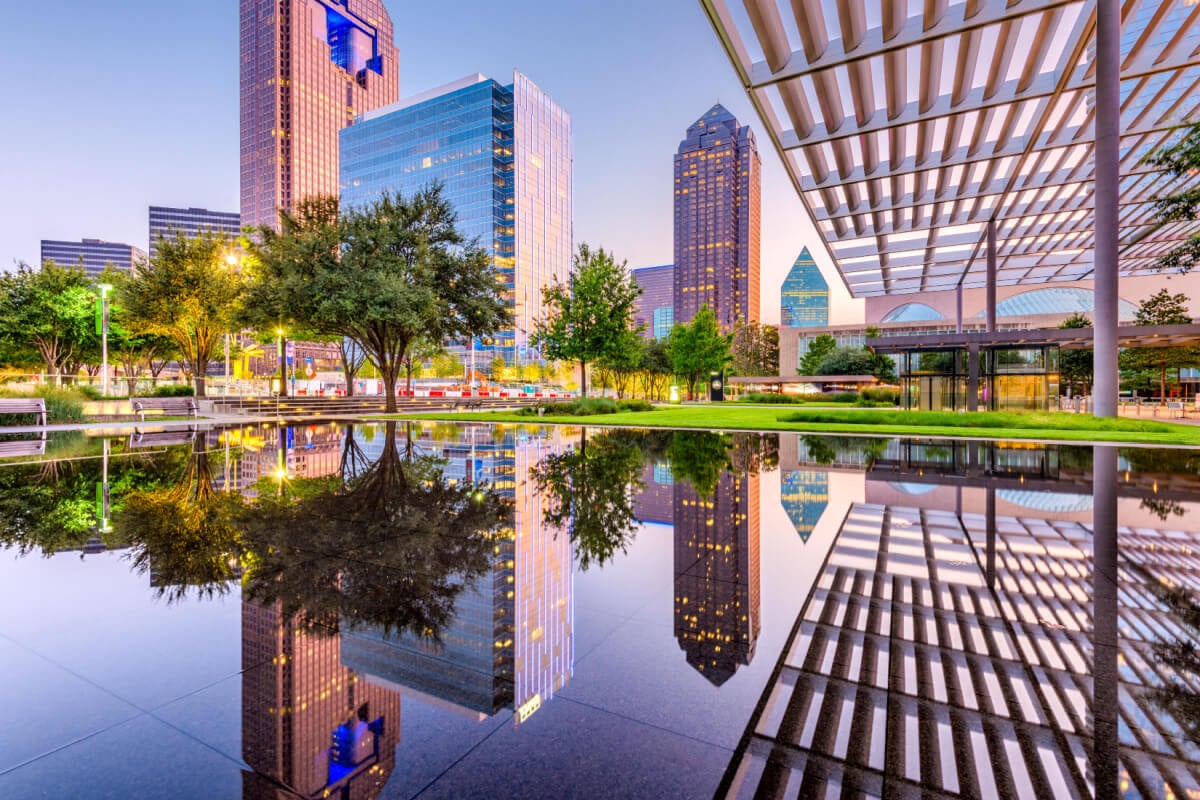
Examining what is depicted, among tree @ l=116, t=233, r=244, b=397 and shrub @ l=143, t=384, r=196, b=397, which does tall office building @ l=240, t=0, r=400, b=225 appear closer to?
tree @ l=116, t=233, r=244, b=397

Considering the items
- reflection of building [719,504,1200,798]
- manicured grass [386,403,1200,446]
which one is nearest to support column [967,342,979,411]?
manicured grass [386,403,1200,446]

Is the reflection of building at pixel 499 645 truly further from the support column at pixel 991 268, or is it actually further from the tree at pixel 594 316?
the support column at pixel 991 268

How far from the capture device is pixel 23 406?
63.3 ft

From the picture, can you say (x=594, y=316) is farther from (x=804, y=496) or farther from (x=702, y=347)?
(x=702, y=347)

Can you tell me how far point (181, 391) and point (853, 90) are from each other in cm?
3723

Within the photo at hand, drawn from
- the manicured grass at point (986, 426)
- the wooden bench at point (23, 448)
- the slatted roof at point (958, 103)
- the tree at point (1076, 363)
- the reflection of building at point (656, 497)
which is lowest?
the reflection of building at point (656, 497)

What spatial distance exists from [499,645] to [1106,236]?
82.3ft

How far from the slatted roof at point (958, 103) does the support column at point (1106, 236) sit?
4.39 ft

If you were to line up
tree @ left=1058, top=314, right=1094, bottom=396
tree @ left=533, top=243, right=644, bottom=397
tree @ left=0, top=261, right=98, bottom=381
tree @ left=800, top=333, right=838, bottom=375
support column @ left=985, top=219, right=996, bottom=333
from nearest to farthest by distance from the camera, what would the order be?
tree @ left=533, top=243, right=644, bottom=397 < support column @ left=985, top=219, right=996, bottom=333 < tree @ left=0, top=261, right=98, bottom=381 < tree @ left=1058, top=314, right=1094, bottom=396 < tree @ left=800, top=333, right=838, bottom=375

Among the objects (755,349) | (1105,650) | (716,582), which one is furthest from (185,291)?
(755,349)

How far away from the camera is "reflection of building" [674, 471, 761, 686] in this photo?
3.37 m

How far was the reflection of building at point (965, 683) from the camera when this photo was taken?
220cm

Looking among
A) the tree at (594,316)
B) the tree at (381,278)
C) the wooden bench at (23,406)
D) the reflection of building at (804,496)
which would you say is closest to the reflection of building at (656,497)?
the reflection of building at (804,496)

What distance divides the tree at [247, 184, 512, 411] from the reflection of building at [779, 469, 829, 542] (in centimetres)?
2062
